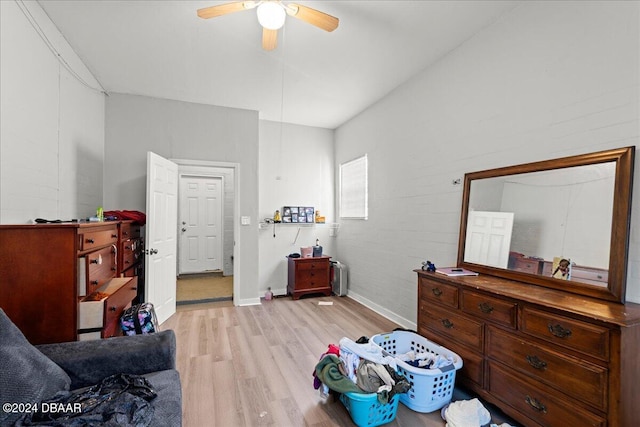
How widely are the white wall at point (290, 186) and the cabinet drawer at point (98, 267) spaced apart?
2.36 metres

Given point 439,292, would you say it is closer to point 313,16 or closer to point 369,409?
point 369,409

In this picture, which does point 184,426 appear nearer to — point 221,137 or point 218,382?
point 218,382

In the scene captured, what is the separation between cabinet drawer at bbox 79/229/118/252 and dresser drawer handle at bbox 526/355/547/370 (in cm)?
272

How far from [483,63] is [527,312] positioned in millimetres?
2026

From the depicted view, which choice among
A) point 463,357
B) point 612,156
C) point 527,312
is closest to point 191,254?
point 463,357

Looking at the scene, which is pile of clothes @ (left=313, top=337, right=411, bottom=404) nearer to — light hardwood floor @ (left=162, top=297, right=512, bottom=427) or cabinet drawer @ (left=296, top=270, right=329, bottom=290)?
light hardwood floor @ (left=162, top=297, right=512, bottom=427)

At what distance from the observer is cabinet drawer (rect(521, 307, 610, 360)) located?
1353 millimetres

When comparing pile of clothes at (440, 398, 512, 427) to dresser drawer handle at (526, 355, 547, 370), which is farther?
pile of clothes at (440, 398, 512, 427)

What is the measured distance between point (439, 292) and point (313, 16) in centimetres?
220

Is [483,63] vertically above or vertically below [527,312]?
above

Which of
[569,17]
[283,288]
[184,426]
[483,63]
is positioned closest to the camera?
[184,426]

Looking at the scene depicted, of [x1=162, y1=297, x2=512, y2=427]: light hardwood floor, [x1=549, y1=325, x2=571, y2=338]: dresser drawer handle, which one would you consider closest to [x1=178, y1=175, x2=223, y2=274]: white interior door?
[x1=162, y1=297, x2=512, y2=427]: light hardwood floor

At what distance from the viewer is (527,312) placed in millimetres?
1667

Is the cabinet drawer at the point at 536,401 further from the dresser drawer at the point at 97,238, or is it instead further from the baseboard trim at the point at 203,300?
the baseboard trim at the point at 203,300
